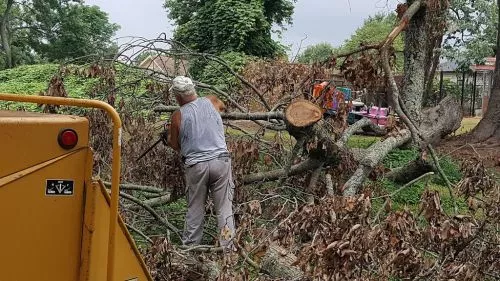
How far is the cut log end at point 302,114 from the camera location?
6.17 meters

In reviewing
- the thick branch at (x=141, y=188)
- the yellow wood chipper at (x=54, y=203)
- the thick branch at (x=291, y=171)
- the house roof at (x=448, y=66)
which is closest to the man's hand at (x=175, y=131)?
the thick branch at (x=141, y=188)

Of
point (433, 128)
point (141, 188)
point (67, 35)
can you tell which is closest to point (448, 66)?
point (67, 35)

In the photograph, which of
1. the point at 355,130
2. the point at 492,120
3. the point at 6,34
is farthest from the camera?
the point at 6,34

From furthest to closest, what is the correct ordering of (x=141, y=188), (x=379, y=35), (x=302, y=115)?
(x=379, y=35) < (x=141, y=188) < (x=302, y=115)

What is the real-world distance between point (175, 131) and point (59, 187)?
9.39ft

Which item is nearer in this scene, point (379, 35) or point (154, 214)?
point (154, 214)

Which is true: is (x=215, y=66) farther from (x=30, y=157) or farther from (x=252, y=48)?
(x=252, y=48)

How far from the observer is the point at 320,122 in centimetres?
642

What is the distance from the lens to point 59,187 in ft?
9.23

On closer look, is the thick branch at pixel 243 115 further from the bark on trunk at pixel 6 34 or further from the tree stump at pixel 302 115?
the bark on trunk at pixel 6 34

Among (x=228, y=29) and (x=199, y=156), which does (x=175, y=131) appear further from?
(x=228, y=29)

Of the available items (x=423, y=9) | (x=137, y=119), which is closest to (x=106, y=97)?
(x=137, y=119)

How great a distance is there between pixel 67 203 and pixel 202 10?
77.1 ft

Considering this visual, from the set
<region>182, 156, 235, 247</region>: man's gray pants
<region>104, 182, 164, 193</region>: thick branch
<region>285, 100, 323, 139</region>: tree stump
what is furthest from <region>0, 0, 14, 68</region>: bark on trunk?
<region>182, 156, 235, 247</region>: man's gray pants
